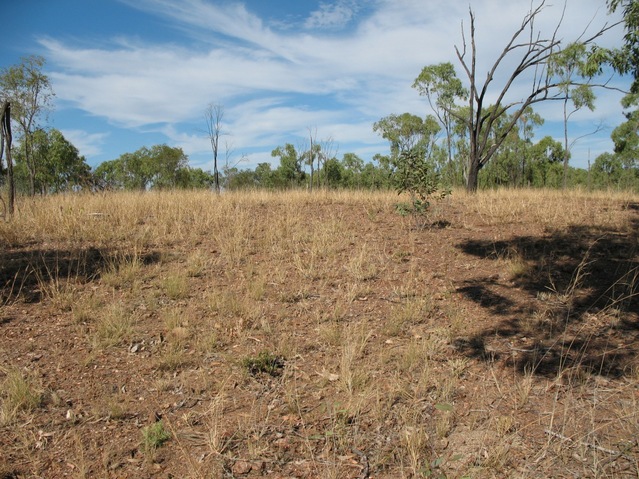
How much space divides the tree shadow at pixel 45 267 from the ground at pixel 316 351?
34 millimetres

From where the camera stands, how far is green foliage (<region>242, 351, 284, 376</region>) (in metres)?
3.65

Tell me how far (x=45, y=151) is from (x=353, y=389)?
33775mm

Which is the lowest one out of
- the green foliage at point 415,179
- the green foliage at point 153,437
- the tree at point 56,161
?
the green foliage at point 153,437

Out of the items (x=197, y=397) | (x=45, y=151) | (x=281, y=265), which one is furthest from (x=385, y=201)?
(x=45, y=151)

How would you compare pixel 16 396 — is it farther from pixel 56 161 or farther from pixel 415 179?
pixel 56 161

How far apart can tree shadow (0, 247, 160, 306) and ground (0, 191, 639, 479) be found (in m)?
0.03

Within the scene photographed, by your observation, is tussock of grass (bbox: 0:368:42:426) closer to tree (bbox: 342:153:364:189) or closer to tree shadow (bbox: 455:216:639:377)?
tree shadow (bbox: 455:216:639:377)

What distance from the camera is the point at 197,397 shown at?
333 cm

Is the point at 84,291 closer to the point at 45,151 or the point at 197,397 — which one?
the point at 197,397

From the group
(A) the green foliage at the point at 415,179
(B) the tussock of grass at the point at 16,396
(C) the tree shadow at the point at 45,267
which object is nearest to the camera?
(B) the tussock of grass at the point at 16,396

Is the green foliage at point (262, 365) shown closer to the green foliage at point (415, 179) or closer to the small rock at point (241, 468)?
the small rock at point (241, 468)

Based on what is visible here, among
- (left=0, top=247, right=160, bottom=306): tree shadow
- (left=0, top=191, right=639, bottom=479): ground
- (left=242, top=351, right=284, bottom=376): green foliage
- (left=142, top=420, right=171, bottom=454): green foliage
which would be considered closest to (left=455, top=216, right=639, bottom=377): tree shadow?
(left=0, top=191, right=639, bottom=479): ground

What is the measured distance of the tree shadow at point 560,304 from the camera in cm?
367

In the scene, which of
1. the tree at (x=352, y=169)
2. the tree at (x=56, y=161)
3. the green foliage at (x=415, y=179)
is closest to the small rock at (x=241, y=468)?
the green foliage at (x=415, y=179)
